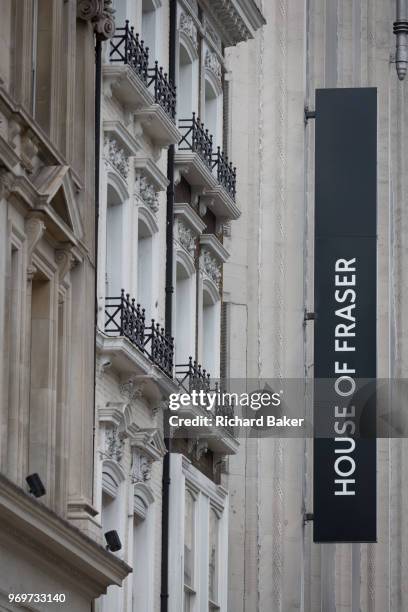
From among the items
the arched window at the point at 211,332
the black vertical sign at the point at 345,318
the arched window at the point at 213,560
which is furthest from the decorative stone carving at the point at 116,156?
the black vertical sign at the point at 345,318

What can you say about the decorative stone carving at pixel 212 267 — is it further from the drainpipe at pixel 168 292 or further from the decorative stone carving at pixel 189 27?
the decorative stone carving at pixel 189 27

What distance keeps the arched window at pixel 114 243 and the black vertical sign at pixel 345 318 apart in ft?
34.9

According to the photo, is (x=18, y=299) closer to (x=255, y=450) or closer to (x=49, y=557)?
(x=49, y=557)

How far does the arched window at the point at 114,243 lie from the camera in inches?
1480

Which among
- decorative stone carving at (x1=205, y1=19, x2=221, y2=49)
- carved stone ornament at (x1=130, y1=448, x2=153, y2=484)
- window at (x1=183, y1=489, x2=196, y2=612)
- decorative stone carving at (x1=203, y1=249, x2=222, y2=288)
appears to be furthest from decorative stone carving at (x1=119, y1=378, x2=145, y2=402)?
decorative stone carving at (x1=205, y1=19, x2=221, y2=49)

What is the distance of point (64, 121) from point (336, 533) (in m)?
16.3

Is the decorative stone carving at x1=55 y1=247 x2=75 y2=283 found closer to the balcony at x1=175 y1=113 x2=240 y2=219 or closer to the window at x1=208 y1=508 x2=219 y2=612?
the balcony at x1=175 y1=113 x2=240 y2=219

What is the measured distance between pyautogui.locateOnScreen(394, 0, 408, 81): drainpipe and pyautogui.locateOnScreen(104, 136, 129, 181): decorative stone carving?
18.8 metres

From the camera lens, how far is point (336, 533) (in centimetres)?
4772

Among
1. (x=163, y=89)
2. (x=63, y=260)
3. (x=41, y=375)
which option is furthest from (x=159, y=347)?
(x=41, y=375)

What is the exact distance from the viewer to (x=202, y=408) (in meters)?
41.8

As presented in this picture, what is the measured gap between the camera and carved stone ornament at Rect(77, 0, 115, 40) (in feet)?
115

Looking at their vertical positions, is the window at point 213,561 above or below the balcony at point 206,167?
below

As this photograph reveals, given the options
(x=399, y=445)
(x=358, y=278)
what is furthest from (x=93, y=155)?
(x=399, y=445)
